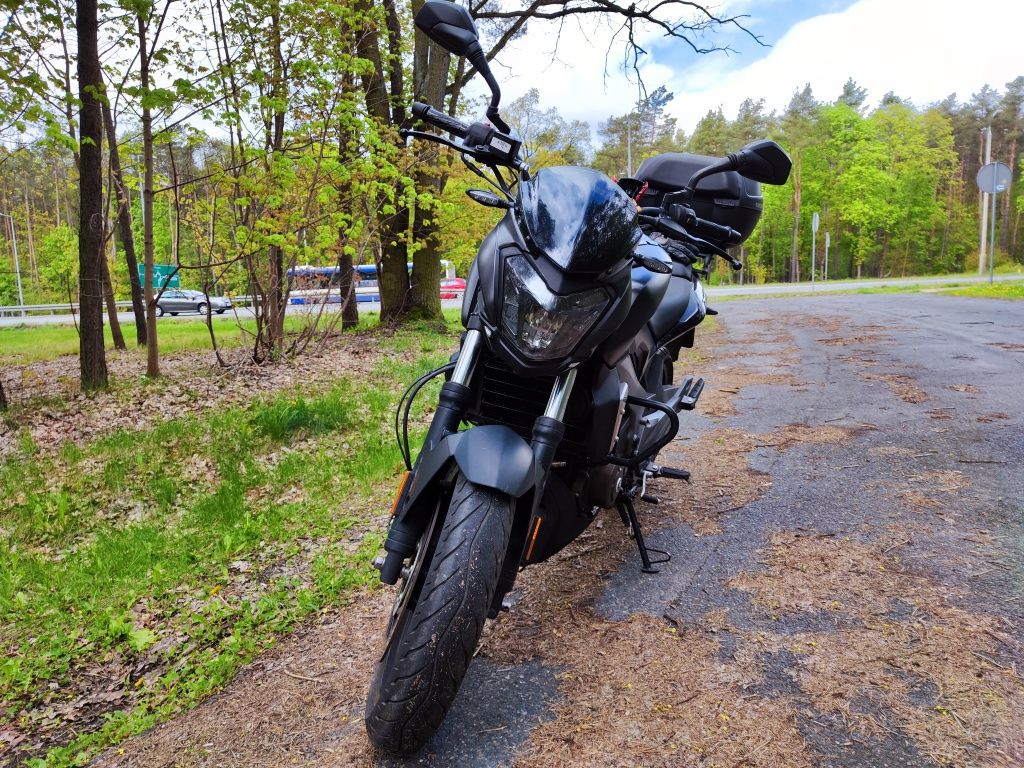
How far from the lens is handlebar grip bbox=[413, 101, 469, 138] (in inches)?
86.3

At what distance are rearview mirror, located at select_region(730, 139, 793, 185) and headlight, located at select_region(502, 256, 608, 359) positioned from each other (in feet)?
3.82

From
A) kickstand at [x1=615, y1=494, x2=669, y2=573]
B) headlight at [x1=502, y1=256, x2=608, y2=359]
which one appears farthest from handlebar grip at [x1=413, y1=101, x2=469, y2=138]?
kickstand at [x1=615, y1=494, x2=669, y2=573]

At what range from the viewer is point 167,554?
3.35 metres

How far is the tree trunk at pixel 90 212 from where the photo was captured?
21.9ft

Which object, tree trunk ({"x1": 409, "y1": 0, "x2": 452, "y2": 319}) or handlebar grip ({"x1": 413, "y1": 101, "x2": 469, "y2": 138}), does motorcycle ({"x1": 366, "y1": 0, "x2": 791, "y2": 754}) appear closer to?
handlebar grip ({"x1": 413, "y1": 101, "x2": 469, "y2": 138})

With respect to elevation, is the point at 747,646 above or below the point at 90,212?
below

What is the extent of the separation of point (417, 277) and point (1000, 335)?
939cm

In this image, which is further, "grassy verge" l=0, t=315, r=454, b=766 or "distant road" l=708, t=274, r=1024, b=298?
"distant road" l=708, t=274, r=1024, b=298

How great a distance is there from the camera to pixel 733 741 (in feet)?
5.80

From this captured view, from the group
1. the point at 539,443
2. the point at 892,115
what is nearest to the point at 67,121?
the point at 539,443

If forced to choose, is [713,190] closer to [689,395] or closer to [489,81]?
[689,395]

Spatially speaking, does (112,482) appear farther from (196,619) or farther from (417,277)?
(417,277)

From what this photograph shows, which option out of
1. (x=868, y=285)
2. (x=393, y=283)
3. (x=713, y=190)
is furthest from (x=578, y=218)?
(x=868, y=285)

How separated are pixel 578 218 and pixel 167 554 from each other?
283 centimetres
